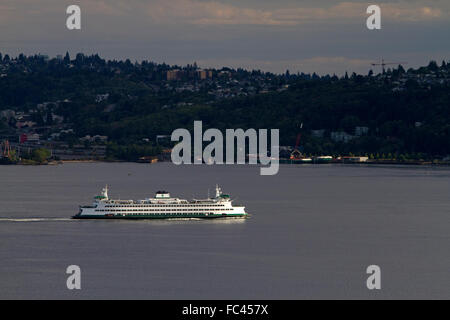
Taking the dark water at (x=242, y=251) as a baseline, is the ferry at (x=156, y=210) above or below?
above

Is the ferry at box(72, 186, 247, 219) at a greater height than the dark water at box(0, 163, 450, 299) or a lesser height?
greater

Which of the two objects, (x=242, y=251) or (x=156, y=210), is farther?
(x=156, y=210)

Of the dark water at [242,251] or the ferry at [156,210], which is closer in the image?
the dark water at [242,251]

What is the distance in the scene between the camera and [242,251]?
60156 mm

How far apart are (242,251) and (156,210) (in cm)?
1812

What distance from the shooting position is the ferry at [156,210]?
7644 centimetres

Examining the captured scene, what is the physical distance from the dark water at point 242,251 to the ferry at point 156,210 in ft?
4.59

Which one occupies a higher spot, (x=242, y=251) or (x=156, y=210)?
(x=156, y=210)

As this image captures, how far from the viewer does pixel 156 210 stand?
77.0 m

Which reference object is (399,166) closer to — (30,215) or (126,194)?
(126,194)

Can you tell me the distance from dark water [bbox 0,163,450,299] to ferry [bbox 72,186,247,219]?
4.59 feet

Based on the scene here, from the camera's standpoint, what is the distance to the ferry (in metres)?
76.4
